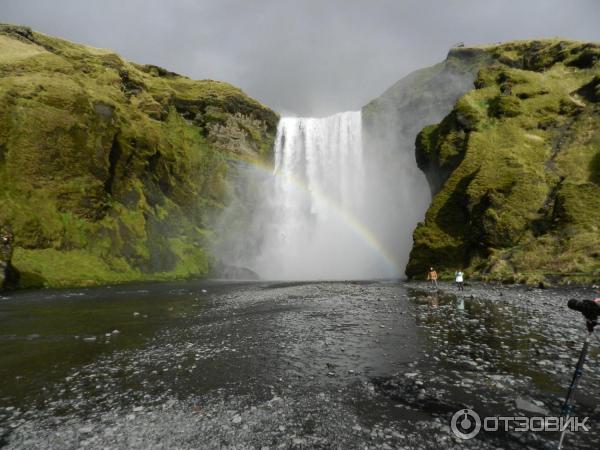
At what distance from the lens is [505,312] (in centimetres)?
1794

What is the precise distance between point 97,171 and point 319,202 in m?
47.4

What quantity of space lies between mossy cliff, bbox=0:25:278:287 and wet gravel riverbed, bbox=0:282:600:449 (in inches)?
1341

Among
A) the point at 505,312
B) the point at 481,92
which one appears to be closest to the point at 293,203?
the point at 481,92

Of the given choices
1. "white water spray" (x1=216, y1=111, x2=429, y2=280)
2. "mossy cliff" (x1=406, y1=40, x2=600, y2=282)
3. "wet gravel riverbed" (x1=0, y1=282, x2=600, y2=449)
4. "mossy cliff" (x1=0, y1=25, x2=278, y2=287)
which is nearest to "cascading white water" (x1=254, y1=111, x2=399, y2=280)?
"white water spray" (x1=216, y1=111, x2=429, y2=280)

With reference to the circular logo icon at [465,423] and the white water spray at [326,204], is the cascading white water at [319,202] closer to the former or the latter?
the white water spray at [326,204]

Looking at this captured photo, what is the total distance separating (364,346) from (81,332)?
1310 centimetres

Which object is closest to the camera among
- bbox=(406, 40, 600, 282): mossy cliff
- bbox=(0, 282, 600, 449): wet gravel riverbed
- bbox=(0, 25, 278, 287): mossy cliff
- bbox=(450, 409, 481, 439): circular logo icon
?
bbox=(450, 409, 481, 439): circular logo icon

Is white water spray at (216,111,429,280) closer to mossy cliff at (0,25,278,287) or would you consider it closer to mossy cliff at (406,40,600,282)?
mossy cliff at (0,25,278,287)

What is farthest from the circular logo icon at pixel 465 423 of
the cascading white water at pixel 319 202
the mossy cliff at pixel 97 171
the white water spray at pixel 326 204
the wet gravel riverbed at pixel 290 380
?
the cascading white water at pixel 319 202

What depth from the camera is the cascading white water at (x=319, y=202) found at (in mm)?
77312

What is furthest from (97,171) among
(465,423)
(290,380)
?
(465,423)

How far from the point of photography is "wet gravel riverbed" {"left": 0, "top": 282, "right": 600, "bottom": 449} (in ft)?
20.9

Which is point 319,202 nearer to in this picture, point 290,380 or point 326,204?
point 326,204

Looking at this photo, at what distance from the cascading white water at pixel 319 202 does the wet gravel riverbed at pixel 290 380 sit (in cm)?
5814
